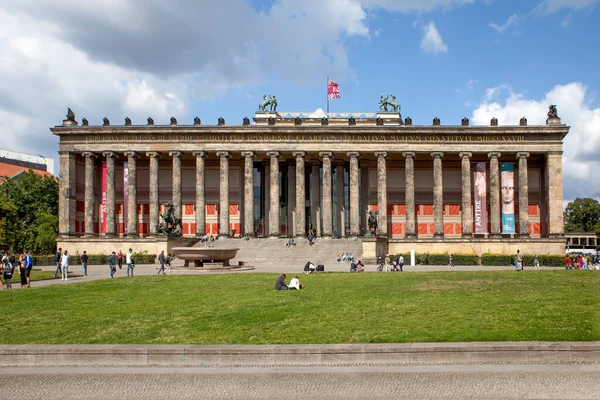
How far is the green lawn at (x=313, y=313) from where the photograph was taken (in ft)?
47.3

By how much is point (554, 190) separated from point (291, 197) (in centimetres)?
3224

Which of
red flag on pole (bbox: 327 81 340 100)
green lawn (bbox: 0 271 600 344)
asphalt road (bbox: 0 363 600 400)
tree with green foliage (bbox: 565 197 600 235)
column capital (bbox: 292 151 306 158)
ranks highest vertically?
red flag on pole (bbox: 327 81 340 100)

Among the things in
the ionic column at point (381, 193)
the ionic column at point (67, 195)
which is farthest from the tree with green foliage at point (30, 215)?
the ionic column at point (381, 193)

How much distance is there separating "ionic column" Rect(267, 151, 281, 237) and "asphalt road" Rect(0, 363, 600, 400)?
2222 inches

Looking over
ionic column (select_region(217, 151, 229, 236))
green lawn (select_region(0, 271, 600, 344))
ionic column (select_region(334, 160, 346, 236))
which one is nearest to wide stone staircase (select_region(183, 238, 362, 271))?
ionic column (select_region(217, 151, 229, 236))

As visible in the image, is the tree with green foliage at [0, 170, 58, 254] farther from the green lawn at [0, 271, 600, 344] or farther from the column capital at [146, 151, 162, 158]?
the green lawn at [0, 271, 600, 344]

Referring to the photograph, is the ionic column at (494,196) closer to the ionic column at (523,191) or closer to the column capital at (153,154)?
the ionic column at (523,191)

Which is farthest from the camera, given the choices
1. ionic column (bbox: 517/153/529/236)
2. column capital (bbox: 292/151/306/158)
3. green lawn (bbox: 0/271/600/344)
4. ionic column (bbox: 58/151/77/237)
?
column capital (bbox: 292/151/306/158)

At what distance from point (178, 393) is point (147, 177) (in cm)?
6726

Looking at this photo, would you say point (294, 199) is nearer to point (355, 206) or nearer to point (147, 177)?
point (355, 206)

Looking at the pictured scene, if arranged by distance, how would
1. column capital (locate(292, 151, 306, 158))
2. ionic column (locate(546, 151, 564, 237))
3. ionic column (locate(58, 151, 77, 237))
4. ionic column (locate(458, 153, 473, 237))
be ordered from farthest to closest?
column capital (locate(292, 151, 306, 158)) < ionic column (locate(458, 153, 473, 237)) < ionic column (locate(58, 151, 77, 237)) < ionic column (locate(546, 151, 564, 237))

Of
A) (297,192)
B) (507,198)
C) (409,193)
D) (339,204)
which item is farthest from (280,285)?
(339,204)

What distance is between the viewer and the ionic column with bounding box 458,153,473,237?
68469 mm

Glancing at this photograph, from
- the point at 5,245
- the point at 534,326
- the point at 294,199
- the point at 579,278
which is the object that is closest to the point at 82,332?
the point at 534,326
